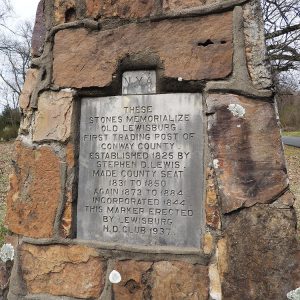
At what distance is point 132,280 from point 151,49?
1.19 m

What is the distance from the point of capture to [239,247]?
1.95 meters

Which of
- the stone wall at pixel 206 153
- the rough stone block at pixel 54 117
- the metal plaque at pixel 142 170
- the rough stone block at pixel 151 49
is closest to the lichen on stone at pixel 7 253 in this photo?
the stone wall at pixel 206 153

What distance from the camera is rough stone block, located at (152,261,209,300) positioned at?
6.67 ft

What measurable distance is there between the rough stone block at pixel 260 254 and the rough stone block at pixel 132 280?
0.40 metres

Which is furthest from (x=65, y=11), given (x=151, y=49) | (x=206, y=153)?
(x=206, y=153)

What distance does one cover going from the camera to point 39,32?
96.1 inches

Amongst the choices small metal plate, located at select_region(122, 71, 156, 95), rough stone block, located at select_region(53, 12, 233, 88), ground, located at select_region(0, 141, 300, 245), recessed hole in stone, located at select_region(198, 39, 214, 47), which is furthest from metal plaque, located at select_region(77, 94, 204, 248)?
ground, located at select_region(0, 141, 300, 245)

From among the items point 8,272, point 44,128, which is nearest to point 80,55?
point 44,128

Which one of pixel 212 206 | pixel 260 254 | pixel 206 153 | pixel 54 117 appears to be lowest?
pixel 260 254

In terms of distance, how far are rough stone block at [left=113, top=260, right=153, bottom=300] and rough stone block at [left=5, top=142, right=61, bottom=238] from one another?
46 centimetres

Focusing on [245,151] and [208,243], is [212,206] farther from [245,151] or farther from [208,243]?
[245,151]

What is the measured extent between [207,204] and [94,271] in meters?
0.71

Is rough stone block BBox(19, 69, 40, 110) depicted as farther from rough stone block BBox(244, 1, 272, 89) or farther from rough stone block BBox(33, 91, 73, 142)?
rough stone block BBox(244, 1, 272, 89)

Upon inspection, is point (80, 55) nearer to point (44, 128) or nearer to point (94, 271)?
point (44, 128)
